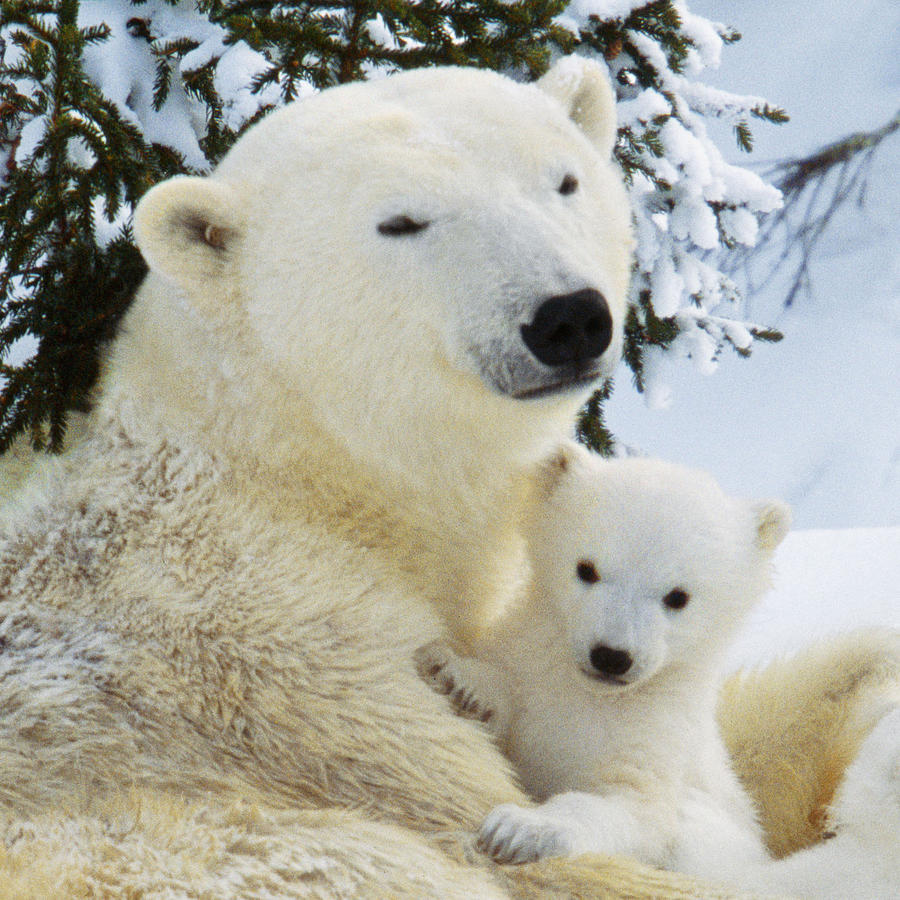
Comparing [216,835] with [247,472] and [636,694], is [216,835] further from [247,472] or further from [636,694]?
[636,694]

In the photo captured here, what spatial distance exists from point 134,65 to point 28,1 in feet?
1.03

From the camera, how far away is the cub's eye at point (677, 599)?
2.03m

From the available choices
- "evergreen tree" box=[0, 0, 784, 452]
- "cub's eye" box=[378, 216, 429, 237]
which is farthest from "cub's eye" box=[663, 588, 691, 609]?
"evergreen tree" box=[0, 0, 784, 452]

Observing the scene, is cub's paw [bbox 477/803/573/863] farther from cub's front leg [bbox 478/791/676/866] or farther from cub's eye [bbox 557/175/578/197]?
cub's eye [bbox 557/175/578/197]

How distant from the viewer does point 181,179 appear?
5.84ft

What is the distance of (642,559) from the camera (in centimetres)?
200

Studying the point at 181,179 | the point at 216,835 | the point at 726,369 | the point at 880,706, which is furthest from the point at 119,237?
the point at 726,369

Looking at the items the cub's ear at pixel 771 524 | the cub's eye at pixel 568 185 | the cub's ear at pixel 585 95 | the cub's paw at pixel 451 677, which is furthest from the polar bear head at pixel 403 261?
the cub's ear at pixel 771 524

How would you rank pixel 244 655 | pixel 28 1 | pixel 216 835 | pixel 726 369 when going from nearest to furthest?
1. pixel 216 835
2. pixel 244 655
3. pixel 28 1
4. pixel 726 369

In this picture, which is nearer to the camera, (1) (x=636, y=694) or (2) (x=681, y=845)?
(2) (x=681, y=845)

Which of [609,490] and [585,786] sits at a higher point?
[609,490]

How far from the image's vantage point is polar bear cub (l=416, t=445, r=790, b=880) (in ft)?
6.08

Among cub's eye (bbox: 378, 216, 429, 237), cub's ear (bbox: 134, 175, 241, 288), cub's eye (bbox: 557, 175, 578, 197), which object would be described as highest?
cub's eye (bbox: 557, 175, 578, 197)

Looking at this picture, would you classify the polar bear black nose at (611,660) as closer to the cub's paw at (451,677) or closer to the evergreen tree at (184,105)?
the cub's paw at (451,677)
